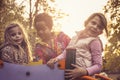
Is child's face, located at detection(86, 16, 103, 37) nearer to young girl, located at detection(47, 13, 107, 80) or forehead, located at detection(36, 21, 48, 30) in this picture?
young girl, located at detection(47, 13, 107, 80)

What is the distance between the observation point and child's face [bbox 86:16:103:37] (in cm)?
417

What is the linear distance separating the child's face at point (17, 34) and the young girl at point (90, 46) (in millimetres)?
535

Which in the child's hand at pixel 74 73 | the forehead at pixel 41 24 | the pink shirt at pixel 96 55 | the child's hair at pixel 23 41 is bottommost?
the child's hand at pixel 74 73

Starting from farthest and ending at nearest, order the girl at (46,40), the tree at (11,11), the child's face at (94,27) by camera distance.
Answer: the tree at (11,11) → the girl at (46,40) → the child's face at (94,27)

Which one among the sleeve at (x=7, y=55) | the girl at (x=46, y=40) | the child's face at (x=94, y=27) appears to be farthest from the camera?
the girl at (x=46, y=40)

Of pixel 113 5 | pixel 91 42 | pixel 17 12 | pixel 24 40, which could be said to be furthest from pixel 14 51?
pixel 113 5

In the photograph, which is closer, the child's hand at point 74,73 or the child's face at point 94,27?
the child's hand at point 74,73

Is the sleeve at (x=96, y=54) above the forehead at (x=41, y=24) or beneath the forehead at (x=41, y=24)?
beneath

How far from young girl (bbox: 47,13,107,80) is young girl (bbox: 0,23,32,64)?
43 centimetres

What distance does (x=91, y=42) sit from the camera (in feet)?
13.4

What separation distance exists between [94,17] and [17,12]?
583 cm

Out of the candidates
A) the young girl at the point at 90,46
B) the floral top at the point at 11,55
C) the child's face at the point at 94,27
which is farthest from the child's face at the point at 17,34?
the child's face at the point at 94,27

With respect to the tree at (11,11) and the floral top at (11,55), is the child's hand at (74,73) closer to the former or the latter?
the floral top at (11,55)

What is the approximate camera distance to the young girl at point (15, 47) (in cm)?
403
